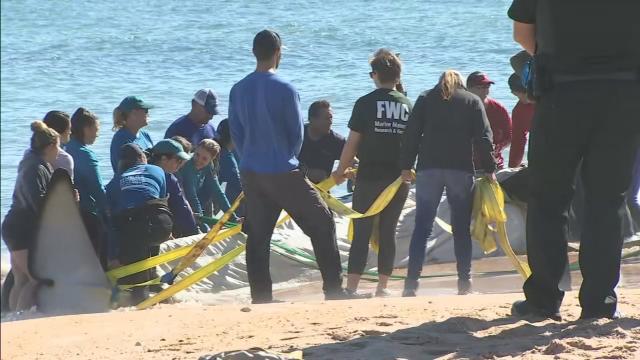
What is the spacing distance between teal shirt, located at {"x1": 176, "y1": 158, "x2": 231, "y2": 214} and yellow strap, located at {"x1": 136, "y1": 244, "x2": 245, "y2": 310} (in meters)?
1.02

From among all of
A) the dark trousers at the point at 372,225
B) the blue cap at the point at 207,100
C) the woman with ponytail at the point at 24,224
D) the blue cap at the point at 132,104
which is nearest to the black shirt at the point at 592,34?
the woman with ponytail at the point at 24,224

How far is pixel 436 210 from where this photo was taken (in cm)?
833

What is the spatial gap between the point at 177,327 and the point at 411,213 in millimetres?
4150

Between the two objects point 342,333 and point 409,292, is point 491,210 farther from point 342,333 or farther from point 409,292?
point 342,333

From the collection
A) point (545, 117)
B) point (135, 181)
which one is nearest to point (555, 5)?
point (545, 117)

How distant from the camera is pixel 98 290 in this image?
13.1 ft

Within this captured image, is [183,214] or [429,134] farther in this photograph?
[183,214]

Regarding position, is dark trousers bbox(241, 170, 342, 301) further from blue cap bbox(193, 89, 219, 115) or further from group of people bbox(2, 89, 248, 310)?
blue cap bbox(193, 89, 219, 115)

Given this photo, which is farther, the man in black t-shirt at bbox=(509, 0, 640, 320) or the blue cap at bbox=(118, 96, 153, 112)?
the blue cap at bbox=(118, 96, 153, 112)

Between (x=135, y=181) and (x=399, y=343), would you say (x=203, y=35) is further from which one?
(x=399, y=343)

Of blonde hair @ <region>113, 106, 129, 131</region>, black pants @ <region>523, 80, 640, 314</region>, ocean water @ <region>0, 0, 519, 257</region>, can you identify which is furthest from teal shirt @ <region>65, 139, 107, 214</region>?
ocean water @ <region>0, 0, 519, 257</region>

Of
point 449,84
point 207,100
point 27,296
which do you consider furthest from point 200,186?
point 27,296

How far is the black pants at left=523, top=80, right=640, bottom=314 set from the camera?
564 centimetres

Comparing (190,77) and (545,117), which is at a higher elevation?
(545,117)
